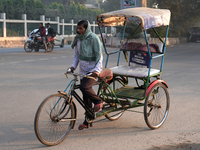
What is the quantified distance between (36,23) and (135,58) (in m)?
31.5

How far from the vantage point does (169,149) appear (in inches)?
166

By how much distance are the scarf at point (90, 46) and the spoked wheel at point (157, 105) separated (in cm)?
117

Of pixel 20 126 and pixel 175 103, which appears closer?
pixel 20 126

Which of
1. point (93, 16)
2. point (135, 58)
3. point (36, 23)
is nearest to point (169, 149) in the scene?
point (135, 58)

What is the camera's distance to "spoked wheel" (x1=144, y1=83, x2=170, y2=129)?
17.2ft

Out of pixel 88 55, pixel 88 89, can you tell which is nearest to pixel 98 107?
pixel 88 89

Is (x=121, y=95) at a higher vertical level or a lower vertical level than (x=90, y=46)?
lower

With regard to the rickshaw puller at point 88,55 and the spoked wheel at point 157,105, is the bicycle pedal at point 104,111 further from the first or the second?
the spoked wheel at point 157,105

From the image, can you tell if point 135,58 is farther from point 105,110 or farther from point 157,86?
point 105,110

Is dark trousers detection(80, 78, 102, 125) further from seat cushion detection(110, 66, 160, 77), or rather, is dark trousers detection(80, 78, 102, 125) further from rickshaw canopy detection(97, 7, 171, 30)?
rickshaw canopy detection(97, 7, 171, 30)

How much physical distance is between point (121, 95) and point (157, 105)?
0.65 m

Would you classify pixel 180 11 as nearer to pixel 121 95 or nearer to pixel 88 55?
pixel 121 95

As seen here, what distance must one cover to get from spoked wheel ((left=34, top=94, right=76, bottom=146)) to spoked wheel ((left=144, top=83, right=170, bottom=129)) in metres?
1.38

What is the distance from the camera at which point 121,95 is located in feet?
17.4
